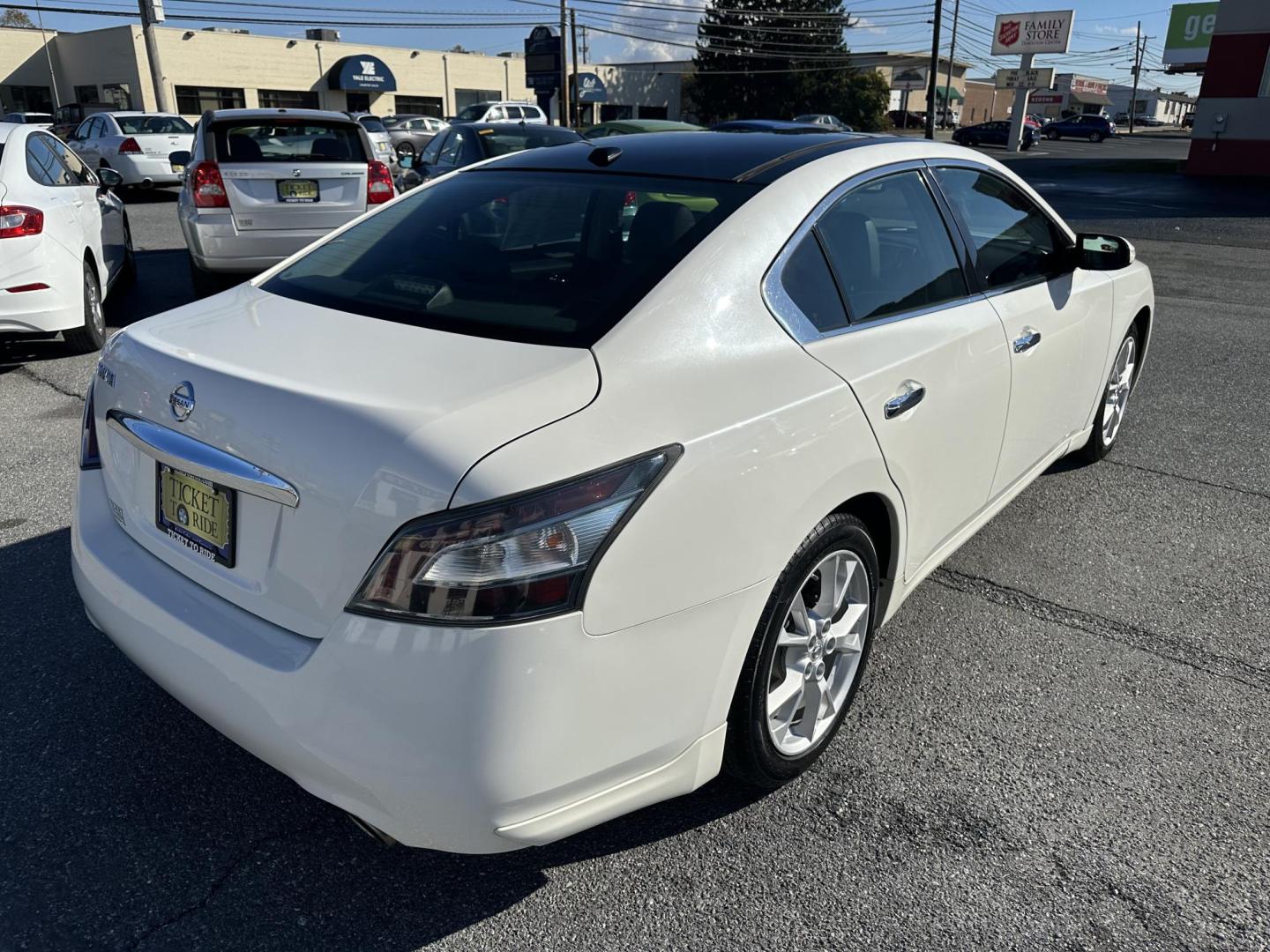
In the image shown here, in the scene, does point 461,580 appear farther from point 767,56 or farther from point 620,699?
point 767,56

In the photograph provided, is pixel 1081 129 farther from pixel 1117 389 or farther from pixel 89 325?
pixel 89 325

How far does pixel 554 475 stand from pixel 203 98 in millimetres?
51023

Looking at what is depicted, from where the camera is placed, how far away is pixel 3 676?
303 centimetres

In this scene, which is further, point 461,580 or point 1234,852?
point 1234,852

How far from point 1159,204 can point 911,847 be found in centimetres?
2080

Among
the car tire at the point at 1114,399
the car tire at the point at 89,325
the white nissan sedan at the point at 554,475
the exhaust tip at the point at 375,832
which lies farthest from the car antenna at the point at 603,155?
the car tire at the point at 89,325

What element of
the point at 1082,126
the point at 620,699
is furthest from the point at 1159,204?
the point at 1082,126

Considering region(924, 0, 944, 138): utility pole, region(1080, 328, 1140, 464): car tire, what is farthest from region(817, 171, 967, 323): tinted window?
region(924, 0, 944, 138): utility pole

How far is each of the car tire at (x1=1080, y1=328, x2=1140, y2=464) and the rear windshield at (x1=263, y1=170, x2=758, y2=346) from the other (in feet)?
9.64

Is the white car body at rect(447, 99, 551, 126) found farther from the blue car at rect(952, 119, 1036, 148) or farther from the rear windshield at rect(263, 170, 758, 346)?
the blue car at rect(952, 119, 1036, 148)

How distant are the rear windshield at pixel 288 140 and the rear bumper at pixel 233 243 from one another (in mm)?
627

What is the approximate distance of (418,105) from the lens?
55.2 meters

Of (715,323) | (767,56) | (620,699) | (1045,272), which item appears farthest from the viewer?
(767,56)

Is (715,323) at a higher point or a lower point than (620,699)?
higher
